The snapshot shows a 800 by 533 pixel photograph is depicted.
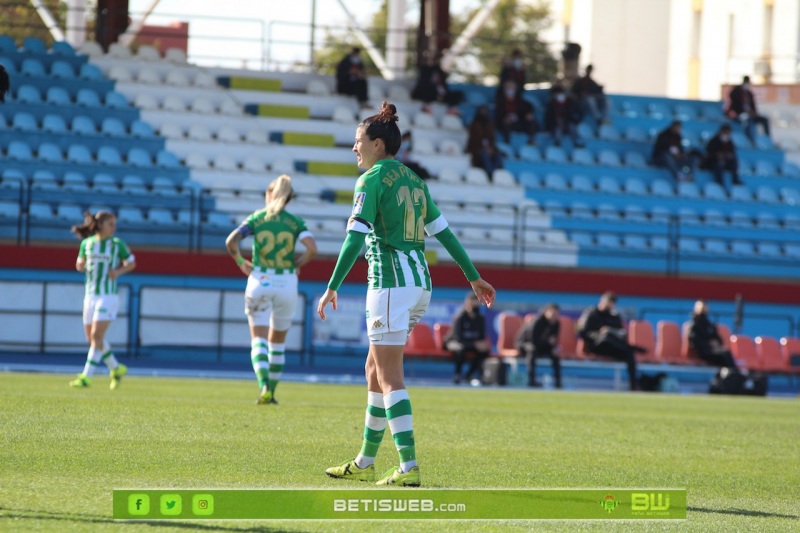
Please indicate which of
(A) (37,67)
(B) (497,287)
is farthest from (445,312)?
(A) (37,67)

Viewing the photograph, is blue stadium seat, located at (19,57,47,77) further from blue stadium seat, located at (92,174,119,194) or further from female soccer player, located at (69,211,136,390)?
female soccer player, located at (69,211,136,390)

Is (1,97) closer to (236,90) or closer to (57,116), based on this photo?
(57,116)

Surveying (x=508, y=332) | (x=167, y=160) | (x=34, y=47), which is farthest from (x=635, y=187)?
(x=34, y=47)

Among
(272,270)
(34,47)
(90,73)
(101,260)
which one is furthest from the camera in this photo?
(34,47)

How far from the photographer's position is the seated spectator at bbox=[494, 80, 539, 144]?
29.9 meters

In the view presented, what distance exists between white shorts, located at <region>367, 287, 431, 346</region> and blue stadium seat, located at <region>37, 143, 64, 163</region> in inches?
744

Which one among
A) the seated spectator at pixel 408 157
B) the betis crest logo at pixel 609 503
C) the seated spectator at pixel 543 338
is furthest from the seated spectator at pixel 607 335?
the betis crest logo at pixel 609 503

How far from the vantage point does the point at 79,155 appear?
2491 cm

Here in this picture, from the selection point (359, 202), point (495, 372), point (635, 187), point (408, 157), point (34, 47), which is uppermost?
point (34, 47)

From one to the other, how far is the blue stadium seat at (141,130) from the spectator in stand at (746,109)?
52.9ft

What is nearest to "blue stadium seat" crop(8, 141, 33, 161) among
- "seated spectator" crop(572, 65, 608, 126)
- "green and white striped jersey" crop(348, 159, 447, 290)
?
"seated spectator" crop(572, 65, 608, 126)

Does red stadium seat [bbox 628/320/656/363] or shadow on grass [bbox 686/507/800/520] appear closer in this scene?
shadow on grass [bbox 686/507/800/520]

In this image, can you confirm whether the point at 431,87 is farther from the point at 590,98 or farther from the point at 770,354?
the point at 770,354

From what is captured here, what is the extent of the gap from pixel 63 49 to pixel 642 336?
14.3m
